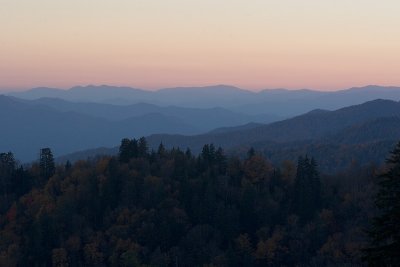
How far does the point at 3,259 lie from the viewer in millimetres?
58906

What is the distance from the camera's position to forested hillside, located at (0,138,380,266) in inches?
2447

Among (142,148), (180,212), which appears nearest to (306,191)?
(180,212)

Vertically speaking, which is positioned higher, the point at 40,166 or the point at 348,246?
the point at 40,166

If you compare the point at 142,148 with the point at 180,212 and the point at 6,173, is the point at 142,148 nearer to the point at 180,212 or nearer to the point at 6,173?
the point at 180,212

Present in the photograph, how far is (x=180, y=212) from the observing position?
225ft

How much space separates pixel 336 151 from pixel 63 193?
356 ft

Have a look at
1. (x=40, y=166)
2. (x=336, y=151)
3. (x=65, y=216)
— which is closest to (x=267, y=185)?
(x=65, y=216)

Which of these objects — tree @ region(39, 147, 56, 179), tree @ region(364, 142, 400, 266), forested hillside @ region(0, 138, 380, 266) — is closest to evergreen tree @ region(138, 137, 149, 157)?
forested hillside @ region(0, 138, 380, 266)

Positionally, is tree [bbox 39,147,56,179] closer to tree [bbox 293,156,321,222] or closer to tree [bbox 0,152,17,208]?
tree [bbox 0,152,17,208]

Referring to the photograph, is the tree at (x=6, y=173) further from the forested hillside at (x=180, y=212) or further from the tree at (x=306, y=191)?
the tree at (x=306, y=191)

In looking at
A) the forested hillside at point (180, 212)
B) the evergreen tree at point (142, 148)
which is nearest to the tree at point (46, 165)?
the forested hillside at point (180, 212)

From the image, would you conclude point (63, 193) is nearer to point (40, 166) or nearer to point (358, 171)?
point (40, 166)

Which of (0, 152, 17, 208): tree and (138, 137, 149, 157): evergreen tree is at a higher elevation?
(138, 137, 149, 157): evergreen tree

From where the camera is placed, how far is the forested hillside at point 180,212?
204 feet
